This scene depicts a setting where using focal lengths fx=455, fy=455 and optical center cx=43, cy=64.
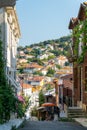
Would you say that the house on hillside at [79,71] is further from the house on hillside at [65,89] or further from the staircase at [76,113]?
the house on hillside at [65,89]

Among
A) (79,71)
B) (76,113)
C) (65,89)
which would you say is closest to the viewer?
(76,113)

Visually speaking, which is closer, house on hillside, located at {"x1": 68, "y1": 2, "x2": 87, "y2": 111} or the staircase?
the staircase

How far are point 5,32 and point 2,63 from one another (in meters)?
10.3

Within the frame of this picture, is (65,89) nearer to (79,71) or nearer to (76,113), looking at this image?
(79,71)

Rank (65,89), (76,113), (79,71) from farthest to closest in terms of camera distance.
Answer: (65,89)
(79,71)
(76,113)

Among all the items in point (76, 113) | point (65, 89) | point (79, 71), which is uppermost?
point (79, 71)

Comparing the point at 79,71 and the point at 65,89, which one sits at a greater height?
the point at 79,71

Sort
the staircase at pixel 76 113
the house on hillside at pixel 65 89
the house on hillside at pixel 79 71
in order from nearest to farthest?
1. the staircase at pixel 76 113
2. the house on hillside at pixel 79 71
3. the house on hillside at pixel 65 89

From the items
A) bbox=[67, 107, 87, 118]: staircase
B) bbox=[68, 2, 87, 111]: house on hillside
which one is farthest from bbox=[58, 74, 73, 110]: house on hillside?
bbox=[67, 107, 87, 118]: staircase

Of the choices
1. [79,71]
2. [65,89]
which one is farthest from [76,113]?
[65,89]

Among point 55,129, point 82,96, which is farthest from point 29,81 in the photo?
point 55,129

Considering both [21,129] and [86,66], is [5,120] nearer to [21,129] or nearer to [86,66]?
[21,129]

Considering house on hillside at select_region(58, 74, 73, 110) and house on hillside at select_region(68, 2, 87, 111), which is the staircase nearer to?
house on hillside at select_region(68, 2, 87, 111)

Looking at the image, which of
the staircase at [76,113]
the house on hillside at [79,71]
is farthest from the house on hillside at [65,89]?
the staircase at [76,113]
